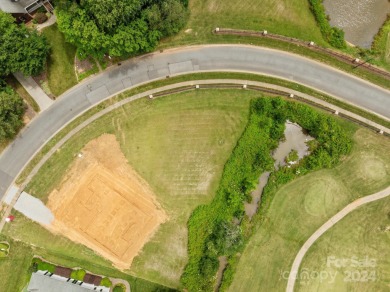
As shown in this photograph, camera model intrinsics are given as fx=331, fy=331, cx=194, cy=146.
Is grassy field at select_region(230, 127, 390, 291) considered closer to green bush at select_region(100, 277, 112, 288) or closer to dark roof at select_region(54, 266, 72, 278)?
green bush at select_region(100, 277, 112, 288)

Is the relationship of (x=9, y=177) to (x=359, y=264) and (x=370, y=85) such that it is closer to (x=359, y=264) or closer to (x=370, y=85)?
(x=359, y=264)

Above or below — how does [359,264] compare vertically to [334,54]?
below

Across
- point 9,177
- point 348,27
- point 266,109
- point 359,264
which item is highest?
point 348,27

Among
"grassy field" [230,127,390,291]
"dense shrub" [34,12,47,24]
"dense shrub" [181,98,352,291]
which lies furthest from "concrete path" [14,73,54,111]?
"grassy field" [230,127,390,291]

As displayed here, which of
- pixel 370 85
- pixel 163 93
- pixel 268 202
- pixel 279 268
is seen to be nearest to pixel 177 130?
pixel 163 93

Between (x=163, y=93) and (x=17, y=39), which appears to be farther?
(x=163, y=93)

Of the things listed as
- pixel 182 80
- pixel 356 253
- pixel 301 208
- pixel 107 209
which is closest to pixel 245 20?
pixel 182 80

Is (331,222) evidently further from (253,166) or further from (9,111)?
(9,111)
